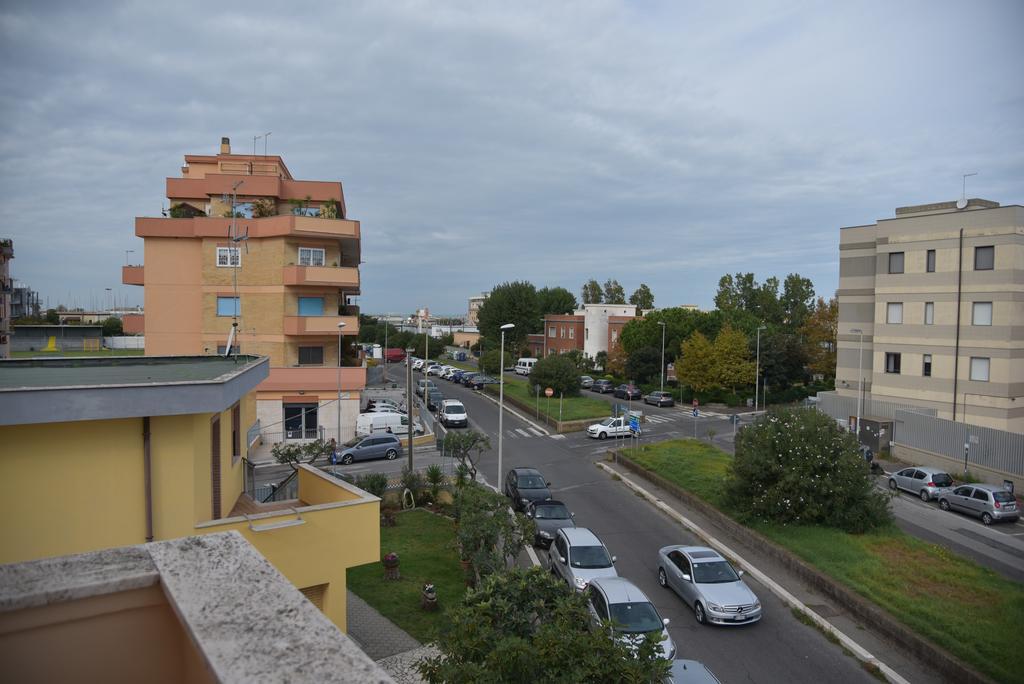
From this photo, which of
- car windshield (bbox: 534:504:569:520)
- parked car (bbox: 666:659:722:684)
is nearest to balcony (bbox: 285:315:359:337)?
car windshield (bbox: 534:504:569:520)

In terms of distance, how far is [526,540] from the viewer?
15.1m

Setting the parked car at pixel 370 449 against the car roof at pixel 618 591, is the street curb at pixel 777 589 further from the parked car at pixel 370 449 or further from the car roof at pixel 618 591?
the parked car at pixel 370 449

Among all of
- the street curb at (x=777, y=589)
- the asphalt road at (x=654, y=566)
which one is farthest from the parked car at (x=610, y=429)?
the street curb at (x=777, y=589)

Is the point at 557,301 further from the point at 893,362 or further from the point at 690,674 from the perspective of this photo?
the point at 690,674

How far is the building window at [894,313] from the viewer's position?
36.9 metres

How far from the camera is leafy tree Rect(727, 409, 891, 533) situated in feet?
64.3

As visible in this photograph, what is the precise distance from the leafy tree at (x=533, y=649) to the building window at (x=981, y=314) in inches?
1355

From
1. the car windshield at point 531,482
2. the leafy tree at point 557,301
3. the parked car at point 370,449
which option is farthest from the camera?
the leafy tree at point 557,301

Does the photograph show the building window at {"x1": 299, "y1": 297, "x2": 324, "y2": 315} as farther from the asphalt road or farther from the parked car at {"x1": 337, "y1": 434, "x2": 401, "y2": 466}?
the asphalt road

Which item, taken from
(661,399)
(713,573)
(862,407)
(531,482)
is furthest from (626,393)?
(713,573)

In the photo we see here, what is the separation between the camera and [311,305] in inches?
1455

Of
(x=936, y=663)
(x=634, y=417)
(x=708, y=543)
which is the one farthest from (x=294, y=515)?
(x=634, y=417)

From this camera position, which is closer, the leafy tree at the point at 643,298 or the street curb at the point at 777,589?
the street curb at the point at 777,589

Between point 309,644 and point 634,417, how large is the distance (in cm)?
3546
